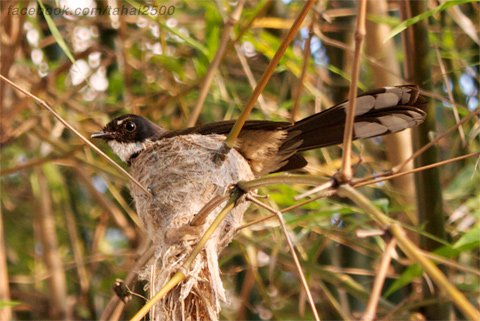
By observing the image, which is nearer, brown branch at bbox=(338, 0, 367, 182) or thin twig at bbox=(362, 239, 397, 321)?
thin twig at bbox=(362, 239, 397, 321)

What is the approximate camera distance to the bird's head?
3.86 meters

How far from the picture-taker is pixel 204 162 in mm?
3143

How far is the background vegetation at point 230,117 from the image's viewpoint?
12.9 feet

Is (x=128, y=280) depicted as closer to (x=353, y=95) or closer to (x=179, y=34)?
(x=179, y=34)

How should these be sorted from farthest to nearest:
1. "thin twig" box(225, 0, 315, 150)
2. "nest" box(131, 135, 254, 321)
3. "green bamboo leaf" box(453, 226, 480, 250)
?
"green bamboo leaf" box(453, 226, 480, 250) < "nest" box(131, 135, 254, 321) < "thin twig" box(225, 0, 315, 150)

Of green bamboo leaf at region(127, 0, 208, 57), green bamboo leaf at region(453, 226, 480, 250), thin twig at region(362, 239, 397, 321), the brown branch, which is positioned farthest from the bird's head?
thin twig at region(362, 239, 397, 321)

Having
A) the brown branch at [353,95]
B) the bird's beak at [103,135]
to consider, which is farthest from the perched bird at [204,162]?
the brown branch at [353,95]

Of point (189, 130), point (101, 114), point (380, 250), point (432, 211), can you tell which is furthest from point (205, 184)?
point (101, 114)

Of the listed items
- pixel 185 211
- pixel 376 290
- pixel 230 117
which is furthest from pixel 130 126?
pixel 376 290

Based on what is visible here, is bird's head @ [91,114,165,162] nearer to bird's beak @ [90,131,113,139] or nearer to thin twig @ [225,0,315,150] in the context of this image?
bird's beak @ [90,131,113,139]

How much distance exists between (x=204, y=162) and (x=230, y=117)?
1391 mm

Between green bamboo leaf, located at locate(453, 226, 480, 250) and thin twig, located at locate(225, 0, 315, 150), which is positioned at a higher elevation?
thin twig, located at locate(225, 0, 315, 150)

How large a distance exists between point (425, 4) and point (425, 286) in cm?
130

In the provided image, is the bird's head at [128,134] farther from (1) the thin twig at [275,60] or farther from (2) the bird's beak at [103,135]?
(1) the thin twig at [275,60]
